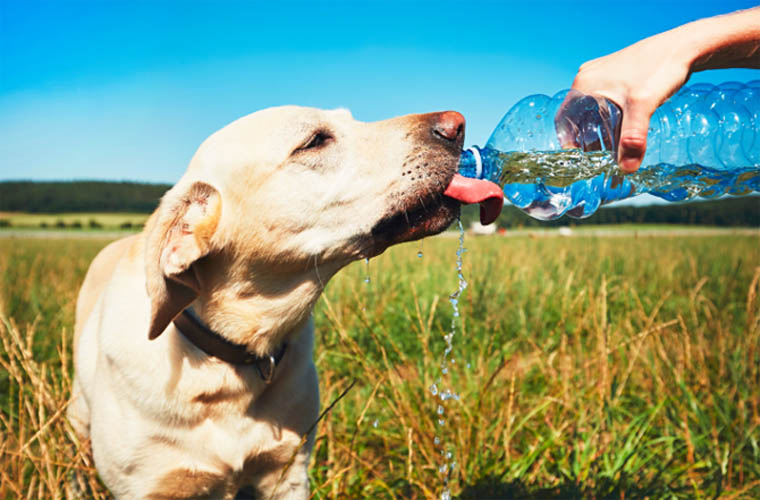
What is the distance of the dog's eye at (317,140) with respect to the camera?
198 cm

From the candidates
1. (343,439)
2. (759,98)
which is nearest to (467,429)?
(343,439)

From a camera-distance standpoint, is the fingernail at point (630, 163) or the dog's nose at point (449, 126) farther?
the dog's nose at point (449, 126)

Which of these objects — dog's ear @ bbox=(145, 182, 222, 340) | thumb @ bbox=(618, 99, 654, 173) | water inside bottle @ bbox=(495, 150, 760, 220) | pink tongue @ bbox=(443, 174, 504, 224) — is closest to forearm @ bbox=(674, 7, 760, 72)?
thumb @ bbox=(618, 99, 654, 173)

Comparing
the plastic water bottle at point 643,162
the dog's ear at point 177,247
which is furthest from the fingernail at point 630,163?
the dog's ear at point 177,247

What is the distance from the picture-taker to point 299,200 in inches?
75.1

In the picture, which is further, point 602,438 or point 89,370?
point 602,438

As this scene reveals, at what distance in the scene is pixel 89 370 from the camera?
7.43ft

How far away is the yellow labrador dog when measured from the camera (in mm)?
1867

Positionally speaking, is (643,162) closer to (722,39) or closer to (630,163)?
(722,39)

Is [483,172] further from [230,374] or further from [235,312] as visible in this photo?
[230,374]

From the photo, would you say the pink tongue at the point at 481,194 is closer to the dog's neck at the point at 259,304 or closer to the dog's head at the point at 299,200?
the dog's head at the point at 299,200

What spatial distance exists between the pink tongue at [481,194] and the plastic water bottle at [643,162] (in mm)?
165

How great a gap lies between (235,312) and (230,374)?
23 cm

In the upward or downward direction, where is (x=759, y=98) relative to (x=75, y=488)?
upward
